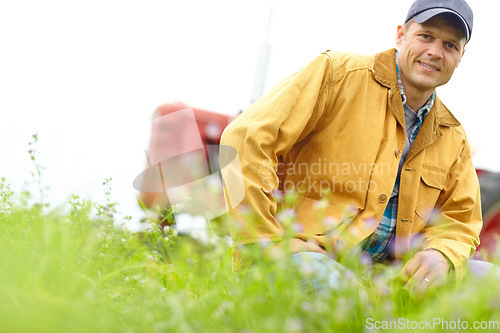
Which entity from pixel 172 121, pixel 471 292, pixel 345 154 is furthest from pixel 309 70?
pixel 172 121

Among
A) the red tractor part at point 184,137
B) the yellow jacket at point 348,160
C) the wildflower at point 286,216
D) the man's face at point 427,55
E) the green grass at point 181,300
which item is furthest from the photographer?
the red tractor part at point 184,137

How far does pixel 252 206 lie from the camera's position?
1.85 m

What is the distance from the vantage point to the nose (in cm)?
232

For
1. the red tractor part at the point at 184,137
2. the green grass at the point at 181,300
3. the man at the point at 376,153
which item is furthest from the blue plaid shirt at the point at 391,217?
the red tractor part at the point at 184,137

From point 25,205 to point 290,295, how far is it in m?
1.13

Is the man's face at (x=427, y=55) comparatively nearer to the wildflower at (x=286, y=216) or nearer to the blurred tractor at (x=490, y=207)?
the wildflower at (x=286, y=216)

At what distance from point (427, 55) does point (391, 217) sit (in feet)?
2.36

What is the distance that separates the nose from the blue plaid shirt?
155 mm

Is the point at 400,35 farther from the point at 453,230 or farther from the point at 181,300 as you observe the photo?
the point at 181,300

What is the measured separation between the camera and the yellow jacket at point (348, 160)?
1.96m

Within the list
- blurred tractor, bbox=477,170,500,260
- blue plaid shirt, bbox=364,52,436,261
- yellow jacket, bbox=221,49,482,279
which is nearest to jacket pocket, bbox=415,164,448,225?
yellow jacket, bbox=221,49,482,279

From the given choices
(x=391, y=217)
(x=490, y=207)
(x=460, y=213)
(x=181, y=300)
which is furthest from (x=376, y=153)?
(x=490, y=207)

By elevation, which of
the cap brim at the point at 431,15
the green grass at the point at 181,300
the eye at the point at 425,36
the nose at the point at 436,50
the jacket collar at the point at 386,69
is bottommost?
the green grass at the point at 181,300

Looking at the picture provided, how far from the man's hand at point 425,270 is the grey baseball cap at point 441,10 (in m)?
0.99
